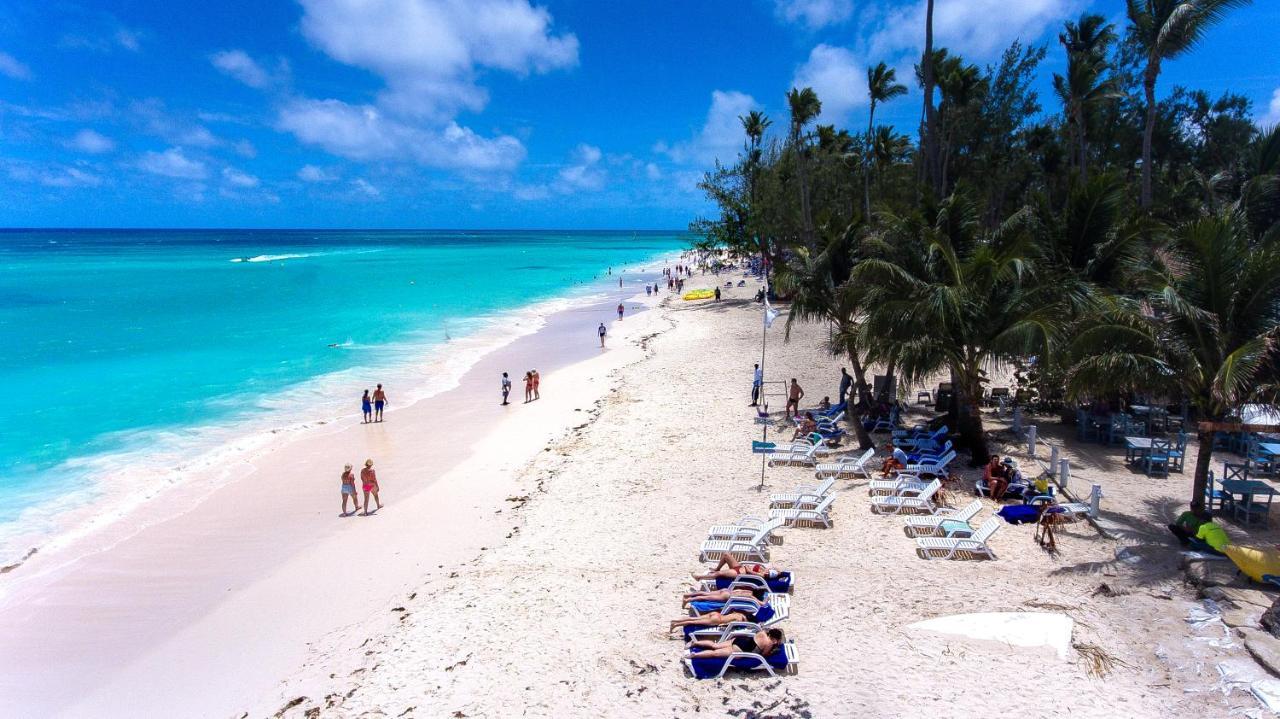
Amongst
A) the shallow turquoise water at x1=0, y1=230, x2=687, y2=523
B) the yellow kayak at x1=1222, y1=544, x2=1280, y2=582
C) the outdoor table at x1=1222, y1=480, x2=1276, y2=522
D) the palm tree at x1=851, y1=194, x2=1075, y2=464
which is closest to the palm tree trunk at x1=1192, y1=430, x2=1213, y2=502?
the outdoor table at x1=1222, y1=480, x2=1276, y2=522

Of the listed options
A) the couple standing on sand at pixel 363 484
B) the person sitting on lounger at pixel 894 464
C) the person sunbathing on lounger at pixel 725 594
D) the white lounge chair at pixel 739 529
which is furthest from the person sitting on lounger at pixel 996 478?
the couple standing on sand at pixel 363 484

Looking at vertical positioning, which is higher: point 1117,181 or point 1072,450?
point 1117,181

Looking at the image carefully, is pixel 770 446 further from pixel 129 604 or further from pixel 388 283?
pixel 388 283

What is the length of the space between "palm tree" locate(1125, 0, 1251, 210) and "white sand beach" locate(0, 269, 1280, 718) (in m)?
10.5

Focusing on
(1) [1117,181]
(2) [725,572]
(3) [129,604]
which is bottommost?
(3) [129,604]

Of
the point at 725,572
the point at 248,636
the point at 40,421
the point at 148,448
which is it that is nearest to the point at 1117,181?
the point at 725,572

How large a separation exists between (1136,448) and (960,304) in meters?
3.74

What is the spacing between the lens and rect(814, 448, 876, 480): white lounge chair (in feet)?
37.7

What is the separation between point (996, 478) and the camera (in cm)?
1021

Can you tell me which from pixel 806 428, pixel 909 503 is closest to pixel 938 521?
pixel 909 503

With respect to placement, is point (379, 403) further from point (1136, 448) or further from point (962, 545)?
point (1136, 448)

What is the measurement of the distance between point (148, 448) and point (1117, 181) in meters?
20.2

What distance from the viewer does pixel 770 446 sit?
12.5 metres

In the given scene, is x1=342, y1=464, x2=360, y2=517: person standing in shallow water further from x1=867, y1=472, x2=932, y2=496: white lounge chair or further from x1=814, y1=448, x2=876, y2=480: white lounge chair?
x1=867, y1=472, x2=932, y2=496: white lounge chair
